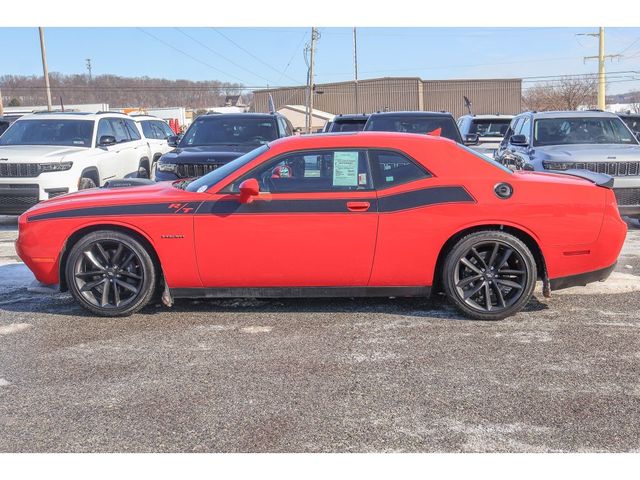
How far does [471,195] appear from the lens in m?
5.32

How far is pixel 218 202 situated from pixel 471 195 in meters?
2.10

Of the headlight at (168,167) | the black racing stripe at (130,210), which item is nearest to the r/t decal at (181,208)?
the black racing stripe at (130,210)

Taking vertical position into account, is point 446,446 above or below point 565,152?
below

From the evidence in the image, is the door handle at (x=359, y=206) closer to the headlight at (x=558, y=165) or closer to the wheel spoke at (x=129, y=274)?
the wheel spoke at (x=129, y=274)

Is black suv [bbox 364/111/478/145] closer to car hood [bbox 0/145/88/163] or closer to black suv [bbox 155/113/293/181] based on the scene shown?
black suv [bbox 155/113/293/181]

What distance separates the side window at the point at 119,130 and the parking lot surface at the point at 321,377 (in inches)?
271

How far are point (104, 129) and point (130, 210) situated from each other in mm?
7067

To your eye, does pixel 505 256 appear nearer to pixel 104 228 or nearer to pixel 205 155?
pixel 104 228

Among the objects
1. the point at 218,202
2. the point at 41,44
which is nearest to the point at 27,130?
the point at 218,202

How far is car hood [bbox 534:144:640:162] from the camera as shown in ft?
30.3

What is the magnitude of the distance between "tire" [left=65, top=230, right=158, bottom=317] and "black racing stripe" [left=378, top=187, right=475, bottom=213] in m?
2.06

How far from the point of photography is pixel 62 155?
1016 cm

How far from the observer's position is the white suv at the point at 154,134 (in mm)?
14359
